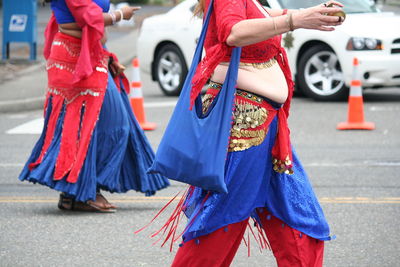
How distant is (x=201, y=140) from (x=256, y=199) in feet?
1.36

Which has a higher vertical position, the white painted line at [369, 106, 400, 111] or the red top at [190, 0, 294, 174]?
the red top at [190, 0, 294, 174]

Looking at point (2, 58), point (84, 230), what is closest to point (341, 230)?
point (84, 230)

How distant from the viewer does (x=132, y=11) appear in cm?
670

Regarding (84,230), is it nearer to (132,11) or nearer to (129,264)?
(129,264)

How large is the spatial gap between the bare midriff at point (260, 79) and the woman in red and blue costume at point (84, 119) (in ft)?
8.28

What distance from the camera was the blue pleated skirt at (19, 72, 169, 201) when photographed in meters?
6.57

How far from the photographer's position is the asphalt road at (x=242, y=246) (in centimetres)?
571

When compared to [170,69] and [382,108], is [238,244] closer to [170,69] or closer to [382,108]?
[382,108]

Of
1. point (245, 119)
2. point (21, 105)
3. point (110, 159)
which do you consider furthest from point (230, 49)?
point (21, 105)

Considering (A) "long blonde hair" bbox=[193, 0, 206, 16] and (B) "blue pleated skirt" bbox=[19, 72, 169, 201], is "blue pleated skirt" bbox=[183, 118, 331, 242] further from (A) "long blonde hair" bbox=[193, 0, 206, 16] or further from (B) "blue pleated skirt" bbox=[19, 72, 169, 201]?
(B) "blue pleated skirt" bbox=[19, 72, 169, 201]

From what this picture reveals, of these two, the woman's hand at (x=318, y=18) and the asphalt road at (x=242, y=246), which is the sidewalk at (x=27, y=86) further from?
the woman's hand at (x=318, y=18)

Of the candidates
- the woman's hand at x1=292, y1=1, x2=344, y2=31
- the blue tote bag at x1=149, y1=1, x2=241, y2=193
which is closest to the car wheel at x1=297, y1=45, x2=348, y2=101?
the blue tote bag at x1=149, y1=1, x2=241, y2=193

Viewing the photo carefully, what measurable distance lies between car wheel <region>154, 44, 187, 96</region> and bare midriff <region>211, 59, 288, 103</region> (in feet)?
31.6

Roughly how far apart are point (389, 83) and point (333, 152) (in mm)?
2832
